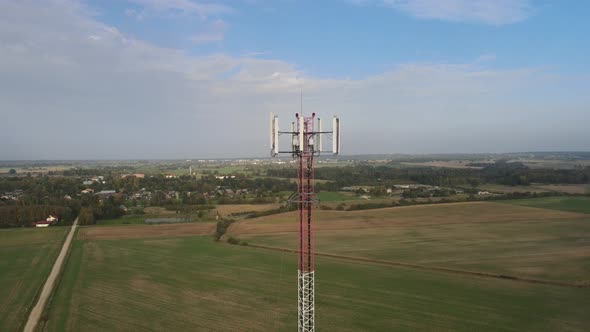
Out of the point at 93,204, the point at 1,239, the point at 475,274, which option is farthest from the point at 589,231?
the point at 93,204

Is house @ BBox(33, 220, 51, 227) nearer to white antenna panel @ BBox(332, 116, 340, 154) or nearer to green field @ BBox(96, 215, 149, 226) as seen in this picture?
green field @ BBox(96, 215, 149, 226)

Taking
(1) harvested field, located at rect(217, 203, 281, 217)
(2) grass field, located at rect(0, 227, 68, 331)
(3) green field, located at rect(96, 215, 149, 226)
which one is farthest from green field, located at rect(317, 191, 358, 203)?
(2) grass field, located at rect(0, 227, 68, 331)

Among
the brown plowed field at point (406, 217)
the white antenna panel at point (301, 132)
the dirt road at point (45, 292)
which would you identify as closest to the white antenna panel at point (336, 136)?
the white antenna panel at point (301, 132)

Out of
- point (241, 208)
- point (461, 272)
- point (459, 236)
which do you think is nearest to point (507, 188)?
point (459, 236)

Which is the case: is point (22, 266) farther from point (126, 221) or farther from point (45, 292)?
point (126, 221)

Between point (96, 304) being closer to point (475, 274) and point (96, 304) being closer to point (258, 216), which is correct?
point (475, 274)

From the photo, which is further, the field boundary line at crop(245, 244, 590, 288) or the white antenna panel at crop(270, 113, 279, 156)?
the field boundary line at crop(245, 244, 590, 288)

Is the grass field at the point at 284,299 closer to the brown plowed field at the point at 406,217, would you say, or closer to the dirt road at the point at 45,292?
the dirt road at the point at 45,292
